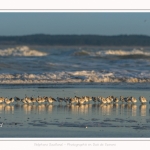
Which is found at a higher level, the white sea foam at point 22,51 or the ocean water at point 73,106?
the white sea foam at point 22,51

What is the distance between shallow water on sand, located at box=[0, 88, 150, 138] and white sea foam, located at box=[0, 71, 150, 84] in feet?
26.9

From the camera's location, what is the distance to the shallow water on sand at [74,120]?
1428cm

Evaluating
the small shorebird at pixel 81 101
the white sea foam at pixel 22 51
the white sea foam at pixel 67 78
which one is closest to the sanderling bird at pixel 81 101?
the small shorebird at pixel 81 101

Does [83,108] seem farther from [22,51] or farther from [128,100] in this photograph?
[22,51]

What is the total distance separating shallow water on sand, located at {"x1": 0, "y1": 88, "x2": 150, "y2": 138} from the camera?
1428 cm

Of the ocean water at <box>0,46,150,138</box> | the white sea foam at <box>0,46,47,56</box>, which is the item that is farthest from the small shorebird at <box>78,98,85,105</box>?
the white sea foam at <box>0,46,47,56</box>

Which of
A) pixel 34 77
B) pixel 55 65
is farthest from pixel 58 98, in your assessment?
pixel 55 65

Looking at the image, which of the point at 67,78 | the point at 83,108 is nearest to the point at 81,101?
the point at 83,108

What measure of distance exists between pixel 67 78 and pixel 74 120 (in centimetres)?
1319

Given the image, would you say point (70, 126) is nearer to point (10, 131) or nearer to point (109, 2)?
point (10, 131)

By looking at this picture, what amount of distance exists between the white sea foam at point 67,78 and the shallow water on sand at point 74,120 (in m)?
8.20

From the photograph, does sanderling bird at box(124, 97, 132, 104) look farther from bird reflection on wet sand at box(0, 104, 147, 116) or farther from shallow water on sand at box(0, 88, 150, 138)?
bird reflection on wet sand at box(0, 104, 147, 116)

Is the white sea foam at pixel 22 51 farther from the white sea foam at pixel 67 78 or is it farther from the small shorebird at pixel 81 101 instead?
the small shorebird at pixel 81 101

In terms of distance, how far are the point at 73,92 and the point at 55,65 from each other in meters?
12.4
